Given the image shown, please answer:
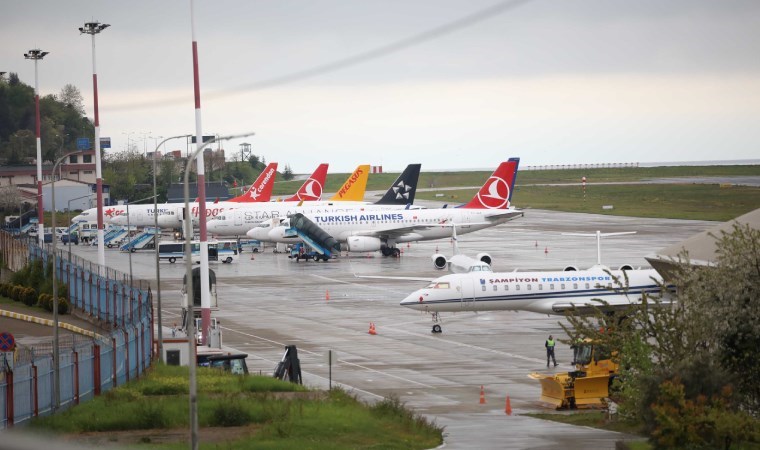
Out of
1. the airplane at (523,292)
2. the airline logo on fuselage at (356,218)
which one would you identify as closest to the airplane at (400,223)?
the airline logo on fuselage at (356,218)

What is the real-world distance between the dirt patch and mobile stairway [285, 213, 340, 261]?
6813 cm

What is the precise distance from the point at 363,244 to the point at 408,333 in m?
43.2

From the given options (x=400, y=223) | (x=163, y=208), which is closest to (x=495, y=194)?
(x=400, y=223)

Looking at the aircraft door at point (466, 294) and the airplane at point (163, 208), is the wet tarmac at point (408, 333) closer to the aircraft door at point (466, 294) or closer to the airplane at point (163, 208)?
the aircraft door at point (466, 294)

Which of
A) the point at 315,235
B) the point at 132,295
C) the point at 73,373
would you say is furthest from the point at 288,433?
the point at 315,235

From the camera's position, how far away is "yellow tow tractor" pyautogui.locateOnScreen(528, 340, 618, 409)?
43.4 meters

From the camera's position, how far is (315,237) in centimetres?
10431

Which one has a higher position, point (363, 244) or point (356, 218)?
point (356, 218)

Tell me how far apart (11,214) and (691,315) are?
141385 mm

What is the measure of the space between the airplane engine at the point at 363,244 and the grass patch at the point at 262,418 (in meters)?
63.1

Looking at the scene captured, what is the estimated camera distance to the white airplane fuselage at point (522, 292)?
60969 mm

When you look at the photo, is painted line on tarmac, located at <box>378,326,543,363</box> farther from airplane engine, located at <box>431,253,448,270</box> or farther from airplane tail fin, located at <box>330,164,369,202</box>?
airplane tail fin, located at <box>330,164,369,202</box>

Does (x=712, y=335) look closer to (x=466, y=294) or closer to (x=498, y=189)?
(x=466, y=294)

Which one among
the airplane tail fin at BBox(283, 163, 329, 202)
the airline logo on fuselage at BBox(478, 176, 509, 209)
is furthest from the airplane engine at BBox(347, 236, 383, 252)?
the airplane tail fin at BBox(283, 163, 329, 202)
